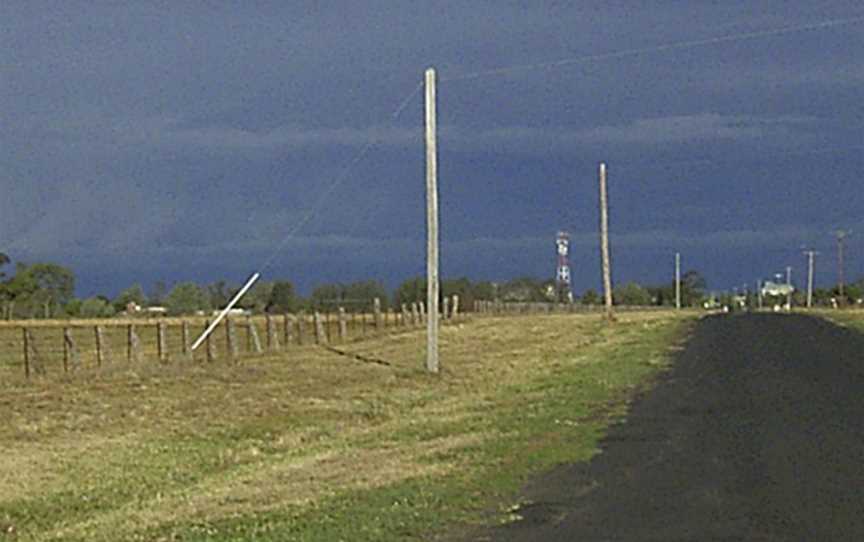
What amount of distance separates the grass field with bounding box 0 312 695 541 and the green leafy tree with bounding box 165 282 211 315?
70.3 meters

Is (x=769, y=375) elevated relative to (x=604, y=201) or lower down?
lower down

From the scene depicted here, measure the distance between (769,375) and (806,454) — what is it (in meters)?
15.9

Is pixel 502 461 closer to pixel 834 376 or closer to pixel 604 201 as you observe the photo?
pixel 834 376

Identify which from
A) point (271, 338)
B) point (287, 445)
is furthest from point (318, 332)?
point (287, 445)

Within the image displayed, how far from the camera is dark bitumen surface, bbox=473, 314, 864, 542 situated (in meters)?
12.6

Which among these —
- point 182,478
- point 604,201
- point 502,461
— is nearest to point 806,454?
point 502,461

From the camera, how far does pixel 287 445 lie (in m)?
21.6

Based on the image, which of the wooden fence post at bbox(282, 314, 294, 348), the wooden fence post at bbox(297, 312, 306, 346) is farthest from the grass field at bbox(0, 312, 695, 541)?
the wooden fence post at bbox(297, 312, 306, 346)

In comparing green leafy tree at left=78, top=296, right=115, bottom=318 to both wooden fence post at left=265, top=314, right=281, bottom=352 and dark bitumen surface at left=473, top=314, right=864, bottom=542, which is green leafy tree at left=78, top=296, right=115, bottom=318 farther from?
dark bitumen surface at left=473, top=314, right=864, bottom=542

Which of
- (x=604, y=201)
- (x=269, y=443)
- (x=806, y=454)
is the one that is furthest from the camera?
(x=604, y=201)

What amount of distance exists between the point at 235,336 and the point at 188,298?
70.5 metres

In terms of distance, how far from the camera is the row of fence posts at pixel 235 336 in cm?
3641

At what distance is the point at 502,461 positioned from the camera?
59.6 feet

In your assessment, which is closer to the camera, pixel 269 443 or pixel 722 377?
pixel 269 443
